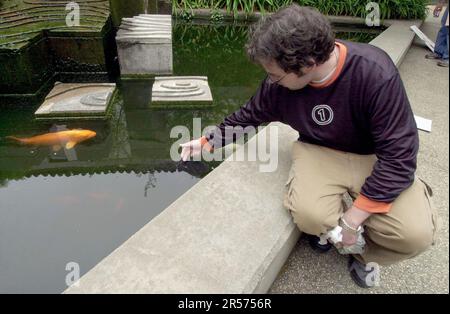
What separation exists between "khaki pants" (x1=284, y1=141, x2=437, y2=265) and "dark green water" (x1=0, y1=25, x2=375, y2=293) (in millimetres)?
917

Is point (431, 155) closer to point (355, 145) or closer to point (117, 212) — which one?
point (355, 145)

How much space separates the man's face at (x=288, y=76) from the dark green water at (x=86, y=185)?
43.9 inches

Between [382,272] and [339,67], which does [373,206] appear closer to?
[382,272]

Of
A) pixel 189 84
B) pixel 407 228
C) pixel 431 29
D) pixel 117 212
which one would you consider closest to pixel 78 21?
pixel 189 84

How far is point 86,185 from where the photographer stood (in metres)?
2.38

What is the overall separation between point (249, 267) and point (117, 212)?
3.43ft

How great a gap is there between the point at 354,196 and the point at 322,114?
1.51ft

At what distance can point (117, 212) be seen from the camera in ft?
7.04

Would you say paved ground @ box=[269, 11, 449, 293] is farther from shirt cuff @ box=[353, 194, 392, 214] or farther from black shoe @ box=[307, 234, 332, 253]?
shirt cuff @ box=[353, 194, 392, 214]

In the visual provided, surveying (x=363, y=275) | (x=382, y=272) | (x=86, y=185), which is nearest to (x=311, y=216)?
(x=363, y=275)

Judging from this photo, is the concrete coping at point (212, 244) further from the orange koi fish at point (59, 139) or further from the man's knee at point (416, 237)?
the orange koi fish at point (59, 139)

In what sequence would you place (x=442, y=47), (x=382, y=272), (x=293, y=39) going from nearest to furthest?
(x=293, y=39), (x=382, y=272), (x=442, y=47)

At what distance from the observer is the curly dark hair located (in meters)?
1.38

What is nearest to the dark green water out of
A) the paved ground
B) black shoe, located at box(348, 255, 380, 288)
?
the paved ground
